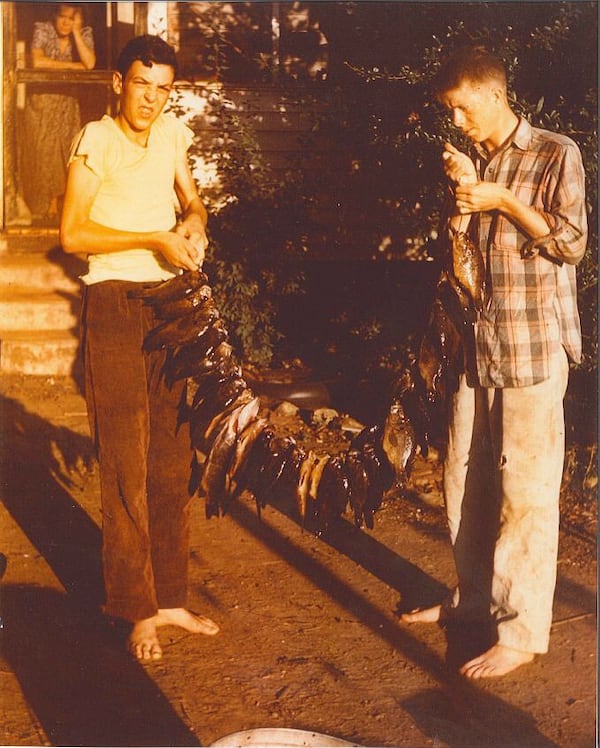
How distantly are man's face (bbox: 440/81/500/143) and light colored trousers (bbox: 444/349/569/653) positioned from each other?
3.13 feet

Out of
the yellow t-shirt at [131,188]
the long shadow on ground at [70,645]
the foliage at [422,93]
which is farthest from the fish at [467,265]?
the foliage at [422,93]

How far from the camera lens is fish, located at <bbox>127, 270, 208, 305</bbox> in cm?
411

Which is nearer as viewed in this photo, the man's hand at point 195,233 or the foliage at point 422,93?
the man's hand at point 195,233

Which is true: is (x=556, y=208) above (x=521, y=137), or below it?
below

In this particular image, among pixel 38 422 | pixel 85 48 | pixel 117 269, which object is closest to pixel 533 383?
pixel 117 269

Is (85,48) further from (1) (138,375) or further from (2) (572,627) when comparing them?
(2) (572,627)

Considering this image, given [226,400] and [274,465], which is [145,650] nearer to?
[274,465]

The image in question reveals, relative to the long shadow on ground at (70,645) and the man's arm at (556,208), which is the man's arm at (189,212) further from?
the long shadow on ground at (70,645)

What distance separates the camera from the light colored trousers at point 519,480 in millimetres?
4016

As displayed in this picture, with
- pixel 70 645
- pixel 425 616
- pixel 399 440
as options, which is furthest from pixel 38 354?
pixel 399 440

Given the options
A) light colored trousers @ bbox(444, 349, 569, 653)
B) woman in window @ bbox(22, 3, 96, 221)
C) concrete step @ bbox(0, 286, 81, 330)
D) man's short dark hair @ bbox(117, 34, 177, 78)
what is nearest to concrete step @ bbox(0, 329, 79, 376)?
concrete step @ bbox(0, 286, 81, 330)

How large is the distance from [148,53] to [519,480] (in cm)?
222

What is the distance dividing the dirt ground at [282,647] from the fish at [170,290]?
4.95ft

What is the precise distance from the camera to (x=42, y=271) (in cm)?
908
